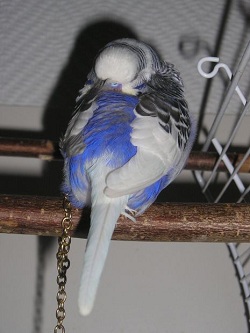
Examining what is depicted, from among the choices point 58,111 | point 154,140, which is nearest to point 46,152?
point 58,111

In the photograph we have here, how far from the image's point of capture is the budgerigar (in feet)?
1.56

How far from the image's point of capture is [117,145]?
511 mm

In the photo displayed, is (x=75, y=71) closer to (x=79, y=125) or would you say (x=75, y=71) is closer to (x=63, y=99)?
(x=63, y=99)

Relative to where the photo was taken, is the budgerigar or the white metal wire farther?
the white metal wire

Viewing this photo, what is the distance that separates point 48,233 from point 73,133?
4.8 inches

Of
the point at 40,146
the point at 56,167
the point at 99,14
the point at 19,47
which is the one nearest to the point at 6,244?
the point at 56,167

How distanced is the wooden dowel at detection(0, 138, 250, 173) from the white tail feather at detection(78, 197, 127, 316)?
13.3 inches

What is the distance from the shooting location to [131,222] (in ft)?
1.84

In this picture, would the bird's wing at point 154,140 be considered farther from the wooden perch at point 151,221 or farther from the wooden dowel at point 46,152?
the wooden dowel at point 46,152

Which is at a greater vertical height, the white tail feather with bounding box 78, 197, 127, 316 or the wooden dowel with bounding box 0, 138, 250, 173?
the white tail feather with bounding box 78, 197, 127, 316

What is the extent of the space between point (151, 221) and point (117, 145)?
0.10 m

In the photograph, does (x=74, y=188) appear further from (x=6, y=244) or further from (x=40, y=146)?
(x=6, y=244)

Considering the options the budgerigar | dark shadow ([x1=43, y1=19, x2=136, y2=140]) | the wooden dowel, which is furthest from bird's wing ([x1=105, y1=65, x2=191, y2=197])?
dark shadow ([x1=43, y1=19, x2=136, y2=140])

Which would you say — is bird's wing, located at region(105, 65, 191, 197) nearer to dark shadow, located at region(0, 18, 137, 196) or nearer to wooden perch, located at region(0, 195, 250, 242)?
wooden perch, located at region(0, 195, 250, 242)
